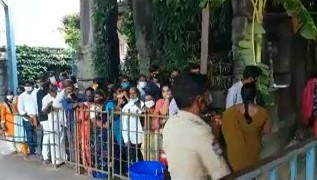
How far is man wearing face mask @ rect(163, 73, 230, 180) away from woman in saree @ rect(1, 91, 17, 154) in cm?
723

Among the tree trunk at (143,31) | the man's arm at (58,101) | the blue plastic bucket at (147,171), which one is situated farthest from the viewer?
the tree trunk at (143,31)

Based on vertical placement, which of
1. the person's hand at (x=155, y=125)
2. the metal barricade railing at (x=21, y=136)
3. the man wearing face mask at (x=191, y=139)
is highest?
the man wearing face mask at (x=191, y=139)

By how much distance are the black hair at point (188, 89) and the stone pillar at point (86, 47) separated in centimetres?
717

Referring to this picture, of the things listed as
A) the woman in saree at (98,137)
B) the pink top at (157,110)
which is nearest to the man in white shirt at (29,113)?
the woman in saree at (98,137)

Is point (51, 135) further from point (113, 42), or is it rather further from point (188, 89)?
point (188, 89)

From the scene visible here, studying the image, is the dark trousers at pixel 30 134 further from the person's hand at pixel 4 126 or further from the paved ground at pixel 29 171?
the person's hand at pixel 4 126

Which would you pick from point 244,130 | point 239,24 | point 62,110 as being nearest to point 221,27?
point 239,24

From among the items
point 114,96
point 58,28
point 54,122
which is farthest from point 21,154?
point 58,28

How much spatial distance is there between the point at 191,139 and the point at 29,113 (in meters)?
6.83

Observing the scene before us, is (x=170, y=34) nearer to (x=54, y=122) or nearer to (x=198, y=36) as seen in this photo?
(x=198, y=36)

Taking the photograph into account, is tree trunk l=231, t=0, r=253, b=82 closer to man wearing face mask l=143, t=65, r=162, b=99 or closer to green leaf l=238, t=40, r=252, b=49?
green leaf l=238, t=40, r=252, b=49

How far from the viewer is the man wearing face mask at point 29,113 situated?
8.90 meters

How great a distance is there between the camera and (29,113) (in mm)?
8914

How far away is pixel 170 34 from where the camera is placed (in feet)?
37.6
